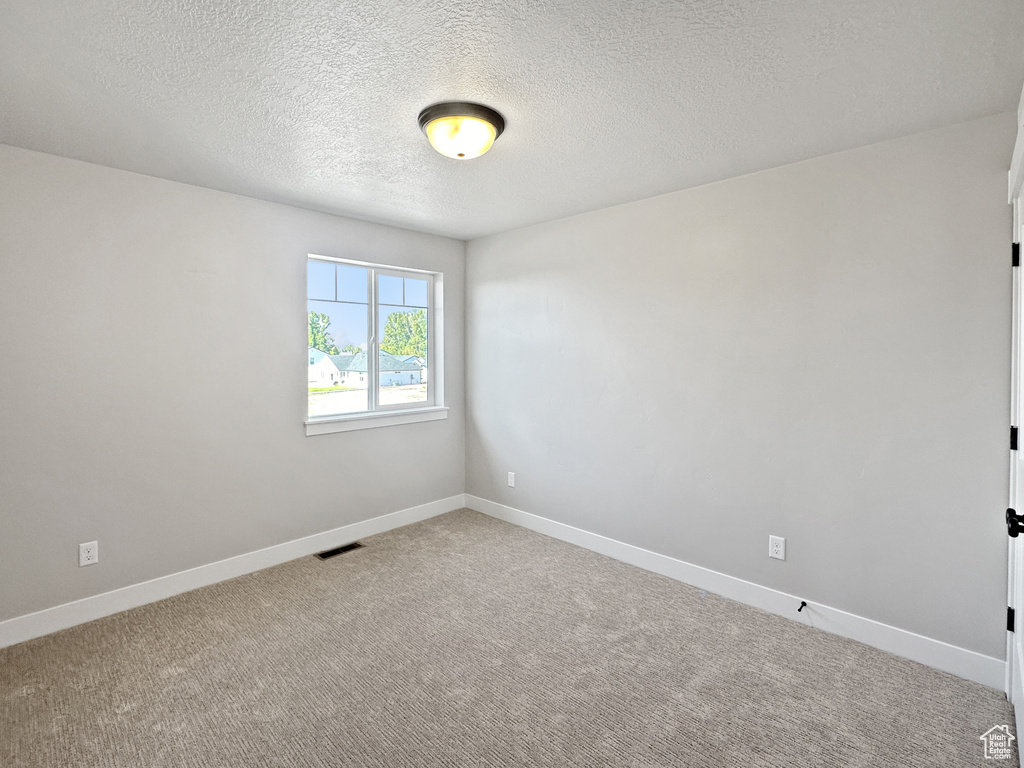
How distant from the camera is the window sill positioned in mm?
3592

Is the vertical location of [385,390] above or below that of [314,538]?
above

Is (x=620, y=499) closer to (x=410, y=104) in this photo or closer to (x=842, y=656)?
(x=842, y=656)

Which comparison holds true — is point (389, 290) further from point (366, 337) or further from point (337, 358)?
point (337, 358)

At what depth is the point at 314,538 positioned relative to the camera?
3.57m

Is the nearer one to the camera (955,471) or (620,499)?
Result: (955,471)

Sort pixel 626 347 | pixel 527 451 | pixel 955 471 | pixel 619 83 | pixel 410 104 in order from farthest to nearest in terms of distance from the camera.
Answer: pixel 527 451 → pixel 626 347 → pixel 955 471 → pixel 410 104 → pixel 619 83

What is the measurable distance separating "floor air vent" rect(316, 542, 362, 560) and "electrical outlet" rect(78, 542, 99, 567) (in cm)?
123

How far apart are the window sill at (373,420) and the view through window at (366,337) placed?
12 cm

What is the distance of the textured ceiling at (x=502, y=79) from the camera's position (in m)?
1.47

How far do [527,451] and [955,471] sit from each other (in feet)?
8.47

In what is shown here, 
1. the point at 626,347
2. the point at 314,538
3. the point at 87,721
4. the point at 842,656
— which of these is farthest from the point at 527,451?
the point at 87,721

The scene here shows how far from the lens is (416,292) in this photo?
4.29 m

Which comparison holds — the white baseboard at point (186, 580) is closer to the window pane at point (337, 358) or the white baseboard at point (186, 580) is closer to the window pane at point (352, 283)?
the window pane at point (337, 358)

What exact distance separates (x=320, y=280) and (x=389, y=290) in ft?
1.89
